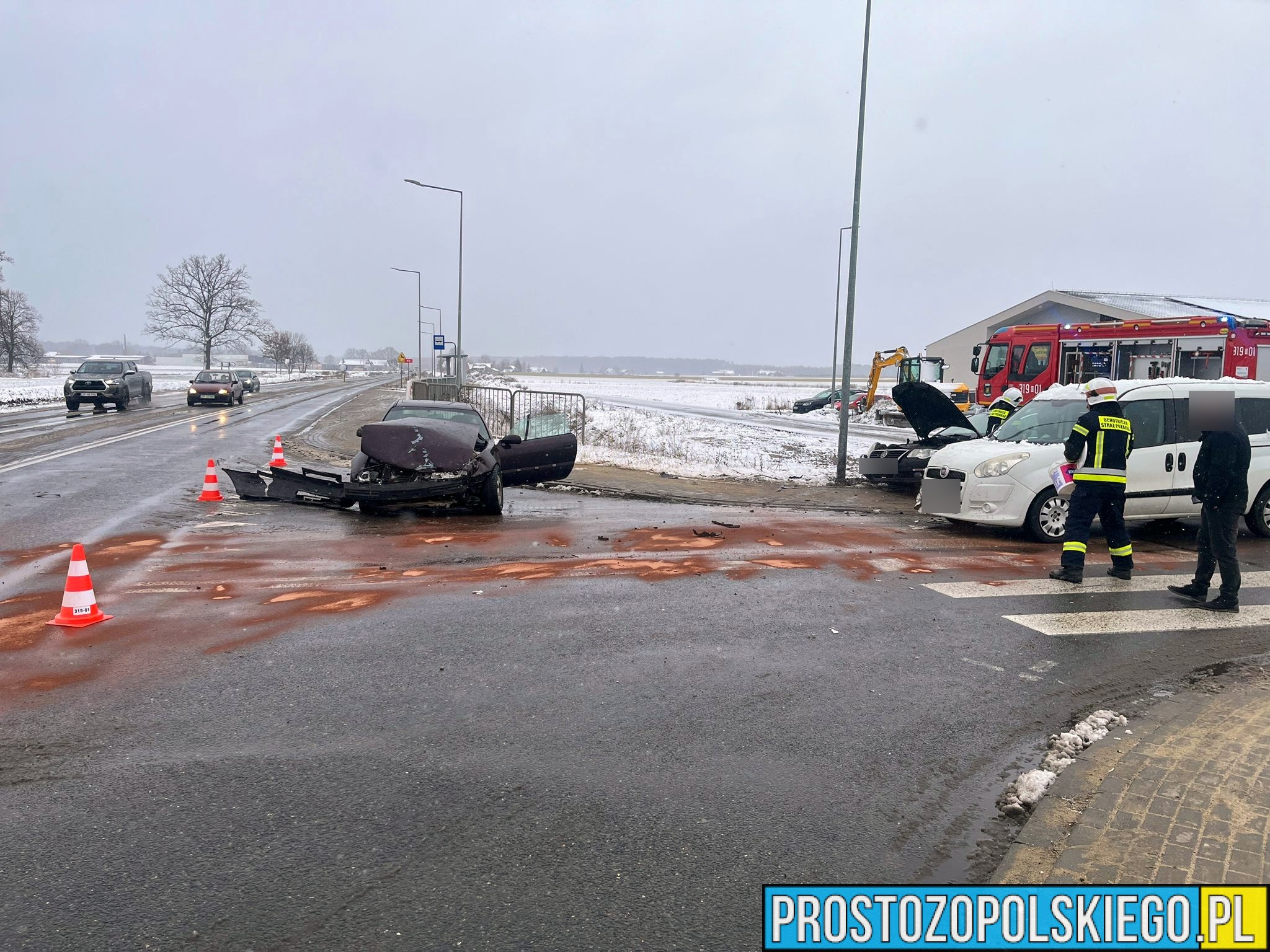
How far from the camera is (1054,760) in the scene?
4348 mm

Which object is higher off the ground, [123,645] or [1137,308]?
[1137,308]

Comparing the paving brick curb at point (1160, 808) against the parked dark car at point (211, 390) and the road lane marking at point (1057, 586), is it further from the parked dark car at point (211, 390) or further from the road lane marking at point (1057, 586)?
the parked dark car at point (211, 390)

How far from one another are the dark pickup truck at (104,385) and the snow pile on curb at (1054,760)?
34.5 metres

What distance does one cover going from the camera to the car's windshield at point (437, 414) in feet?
41.0

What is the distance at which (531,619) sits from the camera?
6508mm

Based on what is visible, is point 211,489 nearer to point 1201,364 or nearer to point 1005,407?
point 1005,407

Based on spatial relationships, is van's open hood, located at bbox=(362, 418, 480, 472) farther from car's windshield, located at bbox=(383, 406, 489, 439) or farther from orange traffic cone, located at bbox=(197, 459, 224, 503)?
orange traffic cone, located at bbox=(197, 459, 224, 503)

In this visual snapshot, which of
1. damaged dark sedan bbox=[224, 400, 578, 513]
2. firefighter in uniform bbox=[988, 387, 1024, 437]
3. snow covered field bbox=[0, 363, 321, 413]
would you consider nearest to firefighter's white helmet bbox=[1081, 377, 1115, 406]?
firefighter in uniform bbox=[988, 387, 1024, 437]

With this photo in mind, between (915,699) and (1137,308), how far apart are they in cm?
3751

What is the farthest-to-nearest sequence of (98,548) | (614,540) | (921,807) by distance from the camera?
(614,540) → (98,548) → (921,807)

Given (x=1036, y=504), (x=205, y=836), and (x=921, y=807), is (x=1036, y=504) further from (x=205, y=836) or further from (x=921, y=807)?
(x=205, y=836)

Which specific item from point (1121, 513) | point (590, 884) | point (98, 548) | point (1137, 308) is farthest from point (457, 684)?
point (1137, 308)

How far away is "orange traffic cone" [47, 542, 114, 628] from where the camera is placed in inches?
245

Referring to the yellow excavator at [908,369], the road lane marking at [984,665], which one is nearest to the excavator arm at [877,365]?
the yellow excavator at [908,369]
